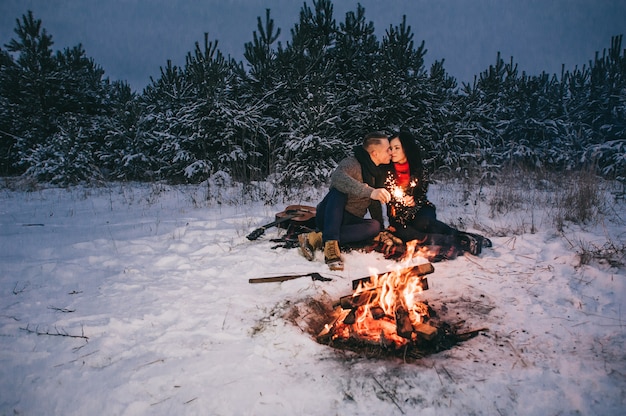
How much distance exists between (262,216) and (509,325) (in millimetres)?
4114

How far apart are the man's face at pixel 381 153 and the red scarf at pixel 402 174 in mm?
352

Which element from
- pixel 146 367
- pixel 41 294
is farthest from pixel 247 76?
pixel 146 367

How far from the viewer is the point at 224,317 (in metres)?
2.52

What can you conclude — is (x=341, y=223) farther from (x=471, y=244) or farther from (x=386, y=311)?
(x=386, y=311)

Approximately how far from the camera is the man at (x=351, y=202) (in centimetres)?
376

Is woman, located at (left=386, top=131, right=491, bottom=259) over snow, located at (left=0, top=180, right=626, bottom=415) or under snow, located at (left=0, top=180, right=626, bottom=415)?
over

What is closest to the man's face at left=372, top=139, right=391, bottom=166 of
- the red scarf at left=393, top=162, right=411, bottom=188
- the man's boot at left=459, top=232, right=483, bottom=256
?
the red scarf at left=393, top=162, right=411, bottom=188

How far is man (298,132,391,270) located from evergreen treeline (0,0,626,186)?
345 cm

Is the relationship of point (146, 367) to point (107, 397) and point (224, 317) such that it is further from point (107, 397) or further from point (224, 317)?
point (224, 317)

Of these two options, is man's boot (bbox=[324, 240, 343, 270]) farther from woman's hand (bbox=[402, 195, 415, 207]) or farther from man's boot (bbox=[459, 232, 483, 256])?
man's boot (bbox=[459, 232, 483, 256])

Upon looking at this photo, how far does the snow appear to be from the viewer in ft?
5.53

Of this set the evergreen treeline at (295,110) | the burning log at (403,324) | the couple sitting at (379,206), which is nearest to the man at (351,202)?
the couple sitting at (379,206)

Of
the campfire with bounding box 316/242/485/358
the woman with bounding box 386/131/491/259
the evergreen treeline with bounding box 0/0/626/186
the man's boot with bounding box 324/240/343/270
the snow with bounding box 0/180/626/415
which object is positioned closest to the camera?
the snow with bounding box 0/180/626/415

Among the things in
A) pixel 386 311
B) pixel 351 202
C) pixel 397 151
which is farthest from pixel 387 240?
pixel 386 311
